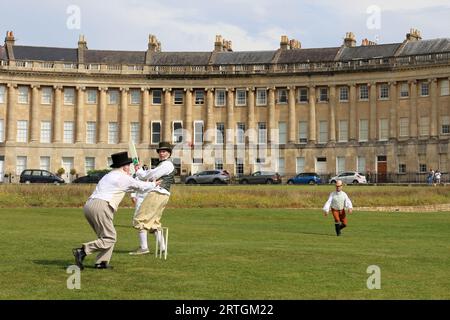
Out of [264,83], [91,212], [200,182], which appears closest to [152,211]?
[91,212]

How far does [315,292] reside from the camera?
13000mm

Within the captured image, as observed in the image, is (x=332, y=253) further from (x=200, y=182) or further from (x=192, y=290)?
(x=200, y=182)

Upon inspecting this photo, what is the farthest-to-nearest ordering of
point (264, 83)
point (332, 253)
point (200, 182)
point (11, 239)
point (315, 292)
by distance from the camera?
point (264, 83)
point (200, 182)
point (11, 239)
point (332, 253)
point (315, 292)

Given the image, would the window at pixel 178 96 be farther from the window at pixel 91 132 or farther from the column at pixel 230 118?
the window at pixel 91 132

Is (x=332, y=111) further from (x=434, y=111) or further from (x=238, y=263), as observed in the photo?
(x=238, y=263)

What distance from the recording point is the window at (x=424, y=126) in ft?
262

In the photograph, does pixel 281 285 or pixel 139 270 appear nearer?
pixel 281 285

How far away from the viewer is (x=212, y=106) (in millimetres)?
88312

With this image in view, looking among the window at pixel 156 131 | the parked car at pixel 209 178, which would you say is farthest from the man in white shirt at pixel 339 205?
the window at pixel 156 131

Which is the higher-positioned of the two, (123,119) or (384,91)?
(384,91)

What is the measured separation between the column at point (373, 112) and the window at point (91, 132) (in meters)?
28.5

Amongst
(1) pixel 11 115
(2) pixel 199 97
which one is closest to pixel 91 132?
(1) pixel 11 115

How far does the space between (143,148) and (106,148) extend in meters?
3.85

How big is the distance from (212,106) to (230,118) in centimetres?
243
